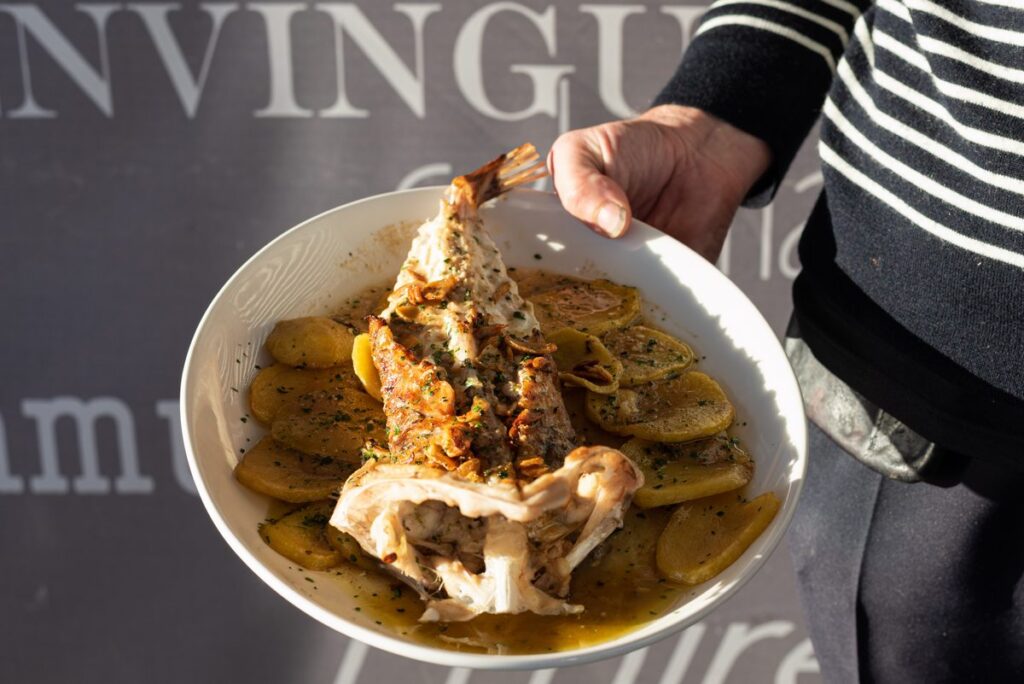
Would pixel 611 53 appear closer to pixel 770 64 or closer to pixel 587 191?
pixel 770 64

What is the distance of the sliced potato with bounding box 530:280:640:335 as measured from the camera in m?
1.84

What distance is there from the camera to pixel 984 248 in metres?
1.68

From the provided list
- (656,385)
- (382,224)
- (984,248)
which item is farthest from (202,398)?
(984,248)

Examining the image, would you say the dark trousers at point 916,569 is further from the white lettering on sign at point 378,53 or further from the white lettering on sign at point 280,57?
the white lettering on sign at point 280,57

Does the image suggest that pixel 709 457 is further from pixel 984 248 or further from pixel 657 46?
pixel 657 46

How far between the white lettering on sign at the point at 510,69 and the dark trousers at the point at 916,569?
168 cm

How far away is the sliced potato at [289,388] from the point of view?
163 centimetres

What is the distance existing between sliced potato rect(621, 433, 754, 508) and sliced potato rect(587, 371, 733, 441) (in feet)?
0.08

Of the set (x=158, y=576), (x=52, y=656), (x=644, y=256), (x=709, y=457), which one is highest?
(x=644, y=256)

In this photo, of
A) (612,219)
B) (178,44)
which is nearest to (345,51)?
(178,44)

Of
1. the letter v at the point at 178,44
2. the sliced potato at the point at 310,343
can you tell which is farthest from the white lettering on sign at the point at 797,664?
the letter v at the point at 178,44

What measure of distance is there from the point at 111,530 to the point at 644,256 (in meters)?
2.95

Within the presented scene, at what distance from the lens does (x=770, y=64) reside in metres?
2.31

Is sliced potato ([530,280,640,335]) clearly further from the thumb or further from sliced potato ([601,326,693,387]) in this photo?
the thumb
